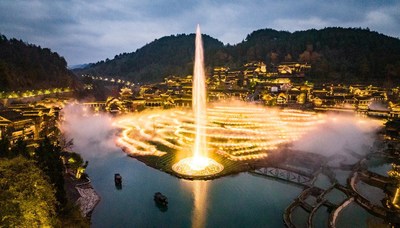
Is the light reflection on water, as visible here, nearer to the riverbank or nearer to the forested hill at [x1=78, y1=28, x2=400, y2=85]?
the riverbank

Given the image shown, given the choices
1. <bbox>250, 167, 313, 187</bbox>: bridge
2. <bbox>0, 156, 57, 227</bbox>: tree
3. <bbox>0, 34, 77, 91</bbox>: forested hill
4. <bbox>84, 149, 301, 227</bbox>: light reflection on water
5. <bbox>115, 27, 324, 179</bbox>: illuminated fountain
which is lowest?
<bbox>84, 149, 301, 227</bbox>: light reflection on water

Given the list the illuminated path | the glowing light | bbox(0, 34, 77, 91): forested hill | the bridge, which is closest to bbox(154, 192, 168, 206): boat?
the glowing light

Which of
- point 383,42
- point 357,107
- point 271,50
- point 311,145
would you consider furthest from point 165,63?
point 311,145

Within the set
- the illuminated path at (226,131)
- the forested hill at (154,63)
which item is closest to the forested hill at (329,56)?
the forested hill at (154,63)

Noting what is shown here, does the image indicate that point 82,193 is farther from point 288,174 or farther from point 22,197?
point 288,174

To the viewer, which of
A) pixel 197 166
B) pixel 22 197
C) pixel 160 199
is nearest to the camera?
pixel 22 197

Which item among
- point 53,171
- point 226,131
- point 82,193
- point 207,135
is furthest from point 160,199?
point 226,131

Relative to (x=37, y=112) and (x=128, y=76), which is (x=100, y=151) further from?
(x=128, y=76)
